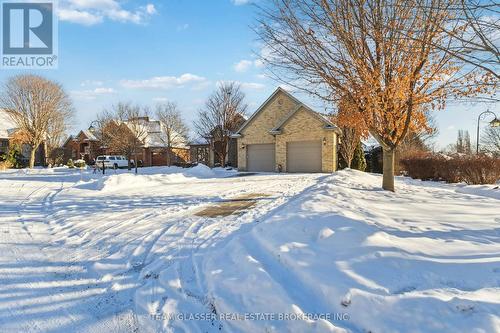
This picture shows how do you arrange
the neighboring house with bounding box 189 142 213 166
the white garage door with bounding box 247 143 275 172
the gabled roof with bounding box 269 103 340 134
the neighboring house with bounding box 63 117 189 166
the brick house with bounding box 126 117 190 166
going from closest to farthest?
the gabled roof with bounding box 269 103 340 134 < the white garage door with bounding box 247 143 275 172 < the neighboring house with bounding box 189 142 213 166 < the neighboring house with bounding box 63 117 189 166 < the brick house with bounding box 126 117 190 166

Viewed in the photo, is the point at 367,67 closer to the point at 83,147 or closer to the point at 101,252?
the point at 101,252

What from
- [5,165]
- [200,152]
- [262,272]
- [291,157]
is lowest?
[262,272]

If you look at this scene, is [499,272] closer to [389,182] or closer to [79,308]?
[79,308]

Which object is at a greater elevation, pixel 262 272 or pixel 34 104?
pixel 34 104

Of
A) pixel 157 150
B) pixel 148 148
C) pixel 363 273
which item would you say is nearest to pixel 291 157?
pixel 363 273

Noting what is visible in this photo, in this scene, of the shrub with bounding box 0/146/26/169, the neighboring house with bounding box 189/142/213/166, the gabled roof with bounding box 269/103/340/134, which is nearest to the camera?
the gabled roof with bounding box 269/103/340/134

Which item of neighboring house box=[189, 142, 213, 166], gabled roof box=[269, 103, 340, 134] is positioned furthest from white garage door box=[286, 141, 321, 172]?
neighboring house box=[189, 142, 213, 166]

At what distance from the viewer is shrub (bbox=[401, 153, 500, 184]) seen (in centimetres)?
1398

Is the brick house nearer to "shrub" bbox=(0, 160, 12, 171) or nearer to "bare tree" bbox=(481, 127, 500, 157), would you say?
"shrub" bbox=(0, 160, 12, 171)

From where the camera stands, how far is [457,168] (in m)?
15.1

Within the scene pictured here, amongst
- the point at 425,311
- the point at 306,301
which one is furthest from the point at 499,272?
the point at 306,301

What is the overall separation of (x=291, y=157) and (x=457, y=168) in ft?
37.3

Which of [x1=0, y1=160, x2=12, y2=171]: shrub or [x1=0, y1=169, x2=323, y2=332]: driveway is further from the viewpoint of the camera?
[x1=0, y1=160, x2=12, y2=171]: shrub

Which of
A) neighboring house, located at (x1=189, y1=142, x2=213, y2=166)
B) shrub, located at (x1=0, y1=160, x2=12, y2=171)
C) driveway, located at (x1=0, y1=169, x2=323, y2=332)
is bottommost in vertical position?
driveway, located at (x1=0, y1=169, x2=323, y2=332)
